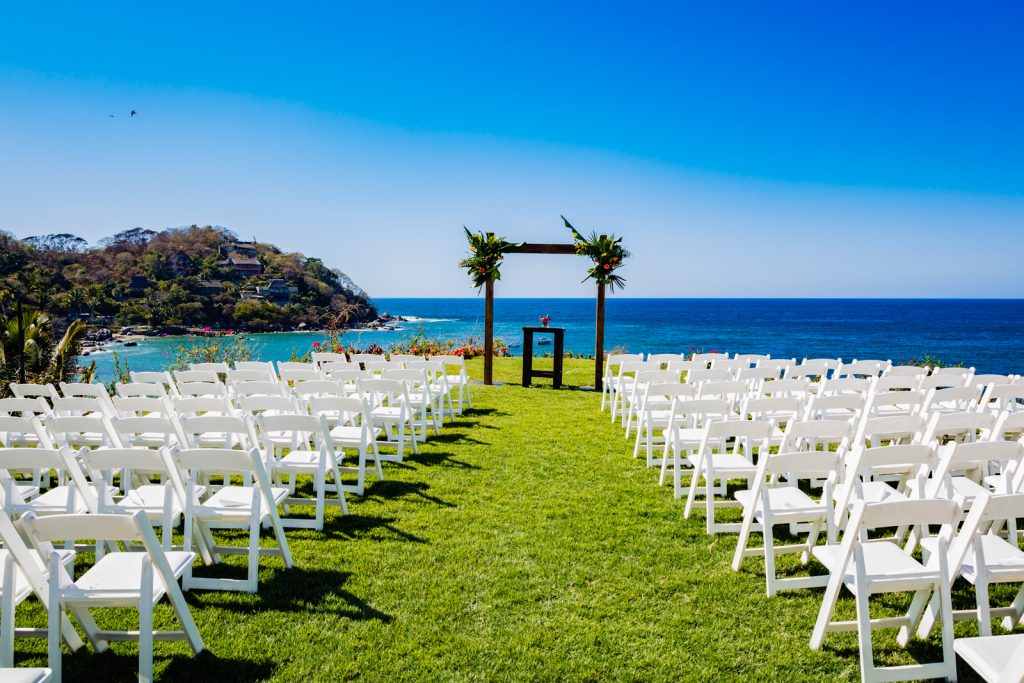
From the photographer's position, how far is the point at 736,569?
3932 mm

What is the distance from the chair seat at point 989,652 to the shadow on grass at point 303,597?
277 centimetres

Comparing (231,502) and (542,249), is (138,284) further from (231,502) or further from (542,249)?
(231,502)

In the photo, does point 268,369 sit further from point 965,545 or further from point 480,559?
point 965,545

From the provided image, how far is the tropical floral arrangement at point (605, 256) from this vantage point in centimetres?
1247

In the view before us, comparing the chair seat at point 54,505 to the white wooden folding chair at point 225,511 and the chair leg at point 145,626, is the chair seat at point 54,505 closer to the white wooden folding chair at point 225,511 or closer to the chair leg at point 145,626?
the white wooden folding chair at point 225,511

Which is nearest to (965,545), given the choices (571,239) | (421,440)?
(421,440)

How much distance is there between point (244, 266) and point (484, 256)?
104 feet

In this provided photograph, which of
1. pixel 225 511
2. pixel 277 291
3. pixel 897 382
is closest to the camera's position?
pixel 225 511

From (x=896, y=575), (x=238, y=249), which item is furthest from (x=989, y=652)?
(x=238, y=249)

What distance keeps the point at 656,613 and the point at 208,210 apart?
7693 cm

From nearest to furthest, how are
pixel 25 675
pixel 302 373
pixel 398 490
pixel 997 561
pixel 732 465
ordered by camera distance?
pixel 25 675, pixel 997 561, pixel 732 465, pixel 398 490, pixel 302 373

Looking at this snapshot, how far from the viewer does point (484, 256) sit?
12992mm

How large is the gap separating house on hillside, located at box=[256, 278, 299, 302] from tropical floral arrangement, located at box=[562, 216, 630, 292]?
28077mm

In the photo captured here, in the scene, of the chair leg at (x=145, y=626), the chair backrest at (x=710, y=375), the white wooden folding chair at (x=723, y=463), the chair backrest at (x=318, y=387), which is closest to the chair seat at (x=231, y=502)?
the chair leg at (x=145, y=626)
